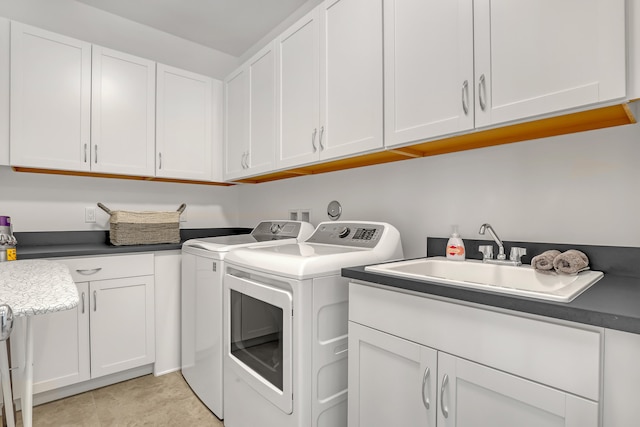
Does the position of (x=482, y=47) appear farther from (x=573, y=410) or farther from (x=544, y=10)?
(x=573, y=410)

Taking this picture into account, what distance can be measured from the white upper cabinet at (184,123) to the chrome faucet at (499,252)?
214 cm

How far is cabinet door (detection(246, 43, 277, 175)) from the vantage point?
2.16m

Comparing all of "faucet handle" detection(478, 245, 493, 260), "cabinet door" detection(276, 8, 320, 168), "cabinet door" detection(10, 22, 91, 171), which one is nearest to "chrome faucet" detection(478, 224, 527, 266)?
"faucet handle" detection(478, 245, 493, 260)

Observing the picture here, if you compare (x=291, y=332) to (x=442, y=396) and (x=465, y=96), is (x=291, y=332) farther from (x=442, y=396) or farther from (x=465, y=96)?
(x=465, y=96)

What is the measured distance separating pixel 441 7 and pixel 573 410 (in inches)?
53.1

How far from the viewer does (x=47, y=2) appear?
2.27 m

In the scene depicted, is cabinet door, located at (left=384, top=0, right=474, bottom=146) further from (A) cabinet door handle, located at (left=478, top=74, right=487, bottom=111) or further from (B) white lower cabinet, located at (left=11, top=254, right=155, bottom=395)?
(B) white lower cabinet, located at (left=11, top=254, right=155, bottom=395)

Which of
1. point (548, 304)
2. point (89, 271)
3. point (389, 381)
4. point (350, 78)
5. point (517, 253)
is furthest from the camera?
point (89, 271)

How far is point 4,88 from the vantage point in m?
1.93

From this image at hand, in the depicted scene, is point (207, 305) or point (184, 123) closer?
point (207, 305)

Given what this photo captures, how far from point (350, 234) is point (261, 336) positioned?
68 centimetres

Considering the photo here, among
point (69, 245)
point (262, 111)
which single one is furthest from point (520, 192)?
point (69, 245)

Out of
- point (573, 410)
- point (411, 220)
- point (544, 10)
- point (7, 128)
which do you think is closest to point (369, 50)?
point (544, 10)

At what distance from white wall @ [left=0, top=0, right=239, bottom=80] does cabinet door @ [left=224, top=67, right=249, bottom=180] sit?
48cm
